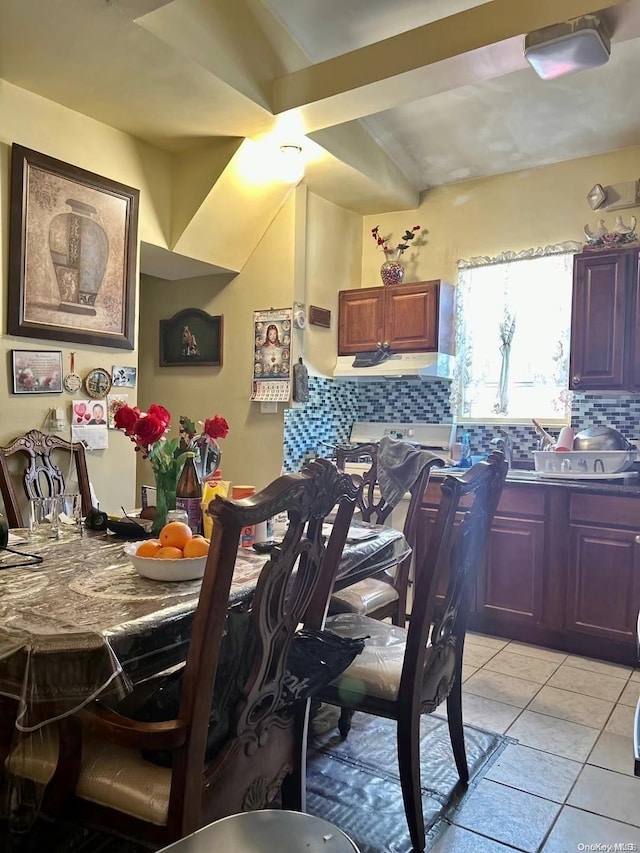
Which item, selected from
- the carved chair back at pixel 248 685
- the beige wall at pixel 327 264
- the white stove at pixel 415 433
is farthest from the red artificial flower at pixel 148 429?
the white stove at pixel 415 433

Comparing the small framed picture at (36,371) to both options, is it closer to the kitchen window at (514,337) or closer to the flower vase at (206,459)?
the flower vase at (206,459)

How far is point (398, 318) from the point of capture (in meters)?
4.19

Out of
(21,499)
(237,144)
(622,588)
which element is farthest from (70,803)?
(237,144)

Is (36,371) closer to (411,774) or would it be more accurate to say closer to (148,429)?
(148,429)

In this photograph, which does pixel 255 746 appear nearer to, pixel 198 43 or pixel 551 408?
pixel 198 43

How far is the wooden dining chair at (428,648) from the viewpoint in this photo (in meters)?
1.63

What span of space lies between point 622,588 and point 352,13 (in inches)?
123

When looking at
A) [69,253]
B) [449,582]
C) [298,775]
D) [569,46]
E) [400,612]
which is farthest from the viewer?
[69,253]

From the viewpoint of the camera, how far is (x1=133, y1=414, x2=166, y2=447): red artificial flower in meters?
1.93

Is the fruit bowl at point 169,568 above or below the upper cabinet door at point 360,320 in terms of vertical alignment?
below

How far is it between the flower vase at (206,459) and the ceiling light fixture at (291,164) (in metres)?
2.10

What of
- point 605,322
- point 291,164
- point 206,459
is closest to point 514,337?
point 605,322

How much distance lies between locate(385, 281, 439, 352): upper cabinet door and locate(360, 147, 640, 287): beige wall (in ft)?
1.09

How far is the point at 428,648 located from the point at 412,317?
9.06ft
